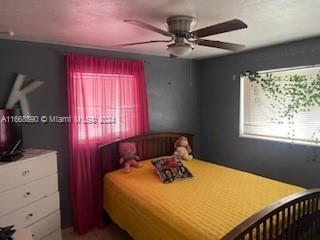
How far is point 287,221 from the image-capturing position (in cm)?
179

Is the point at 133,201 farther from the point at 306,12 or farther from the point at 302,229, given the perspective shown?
the point at 306,12

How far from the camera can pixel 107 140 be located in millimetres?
3299

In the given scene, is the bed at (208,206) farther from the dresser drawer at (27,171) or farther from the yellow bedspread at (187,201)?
the dresser drawer at (27,171)

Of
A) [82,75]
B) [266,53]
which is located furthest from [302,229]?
[82,75]

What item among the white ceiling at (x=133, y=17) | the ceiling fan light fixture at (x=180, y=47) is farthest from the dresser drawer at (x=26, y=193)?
the ceiling fan light fixture at (x=180, y=47)

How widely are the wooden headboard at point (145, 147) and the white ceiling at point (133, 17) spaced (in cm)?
138

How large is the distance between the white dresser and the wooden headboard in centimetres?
74

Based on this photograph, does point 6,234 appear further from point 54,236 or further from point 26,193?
point 54,236

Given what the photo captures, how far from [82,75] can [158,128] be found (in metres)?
1.46

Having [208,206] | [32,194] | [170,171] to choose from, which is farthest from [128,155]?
[208,206]

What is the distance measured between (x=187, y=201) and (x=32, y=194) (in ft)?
4.89

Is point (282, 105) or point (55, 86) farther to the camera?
point (282, 105)

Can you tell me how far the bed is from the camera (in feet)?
5.58

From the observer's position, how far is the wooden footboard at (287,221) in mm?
1533
